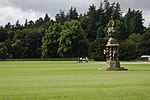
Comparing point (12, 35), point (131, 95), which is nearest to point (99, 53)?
point (12, 35)

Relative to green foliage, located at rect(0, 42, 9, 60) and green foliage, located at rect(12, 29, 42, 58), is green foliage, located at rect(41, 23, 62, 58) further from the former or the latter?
green foliage, located at rect(0, 42, 9, 60)

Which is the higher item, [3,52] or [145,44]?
[145,44]

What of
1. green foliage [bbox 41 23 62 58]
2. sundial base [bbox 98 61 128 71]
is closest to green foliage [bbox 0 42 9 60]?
green foliage [bbox 41 23 62 58]

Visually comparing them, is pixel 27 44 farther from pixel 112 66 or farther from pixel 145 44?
pixel 112 66

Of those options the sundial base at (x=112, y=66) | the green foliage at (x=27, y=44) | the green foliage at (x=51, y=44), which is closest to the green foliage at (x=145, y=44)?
the green foliage at (x=51, y=44)

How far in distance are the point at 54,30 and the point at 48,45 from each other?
20.8 feet

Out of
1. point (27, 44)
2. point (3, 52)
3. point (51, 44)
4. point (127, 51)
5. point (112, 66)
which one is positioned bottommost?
point (112, 66)

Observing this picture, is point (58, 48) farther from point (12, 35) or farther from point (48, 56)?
point (12, 35)

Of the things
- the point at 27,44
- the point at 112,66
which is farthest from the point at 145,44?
the point at 112,66

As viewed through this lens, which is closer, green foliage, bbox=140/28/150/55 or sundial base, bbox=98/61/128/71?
sundial base, bbox=98/61/128/71

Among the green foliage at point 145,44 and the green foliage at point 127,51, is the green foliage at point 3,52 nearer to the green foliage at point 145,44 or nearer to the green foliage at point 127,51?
the green foliage at point 127,51

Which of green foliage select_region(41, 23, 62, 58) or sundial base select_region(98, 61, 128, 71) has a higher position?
green foliage select_region(41, 23, 62, 58)

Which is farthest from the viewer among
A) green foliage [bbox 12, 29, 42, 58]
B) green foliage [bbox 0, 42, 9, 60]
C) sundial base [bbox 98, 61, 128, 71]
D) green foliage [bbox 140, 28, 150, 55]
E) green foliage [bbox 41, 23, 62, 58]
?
green foliage [bbox 140, 28, 150, 55]

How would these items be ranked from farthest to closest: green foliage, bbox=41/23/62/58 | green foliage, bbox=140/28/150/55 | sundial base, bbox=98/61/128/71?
green foliage, bbox=140/28/150/55, green foliage, bbox=41/23/62/58, sundial base, bbox=98/61/128/71
